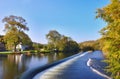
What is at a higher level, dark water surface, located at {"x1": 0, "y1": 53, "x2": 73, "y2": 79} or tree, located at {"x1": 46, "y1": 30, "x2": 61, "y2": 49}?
tree, located at {"x1": 46, "y1": 30, "x2": 61, "y2": 49}

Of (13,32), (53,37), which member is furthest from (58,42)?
(13,32)

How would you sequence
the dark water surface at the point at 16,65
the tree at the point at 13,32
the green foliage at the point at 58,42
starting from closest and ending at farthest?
the dark water surface at the point at 16,65 → the tree at the point at 13,32 → the green foliage at the point at 58,42

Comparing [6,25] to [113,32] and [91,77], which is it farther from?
[113,32]

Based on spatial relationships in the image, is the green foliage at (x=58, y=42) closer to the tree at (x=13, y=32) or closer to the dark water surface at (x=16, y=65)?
the tree at (x=13, y=32)

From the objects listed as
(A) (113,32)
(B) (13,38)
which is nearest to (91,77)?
(A) (113,32)

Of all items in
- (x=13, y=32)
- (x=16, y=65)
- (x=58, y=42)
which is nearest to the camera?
(x=16, y=65)

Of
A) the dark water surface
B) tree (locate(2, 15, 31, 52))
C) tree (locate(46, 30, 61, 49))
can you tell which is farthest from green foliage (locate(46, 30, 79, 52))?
the dark water surface

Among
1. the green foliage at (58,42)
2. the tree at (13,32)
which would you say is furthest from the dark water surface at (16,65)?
the green foliage at (58,42)

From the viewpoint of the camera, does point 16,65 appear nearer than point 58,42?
Yes

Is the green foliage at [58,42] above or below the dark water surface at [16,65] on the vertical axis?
above

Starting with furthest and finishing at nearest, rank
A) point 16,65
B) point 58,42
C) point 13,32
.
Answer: point 58,42 < point 13,32 < point 16,65

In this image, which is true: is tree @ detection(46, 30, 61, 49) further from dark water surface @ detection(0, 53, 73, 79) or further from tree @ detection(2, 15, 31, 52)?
dark water surface @ detection(0, 53, 73, 79)

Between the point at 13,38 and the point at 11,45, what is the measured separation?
3102 millimetres

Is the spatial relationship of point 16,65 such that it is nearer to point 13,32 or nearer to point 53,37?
point 13,32
